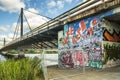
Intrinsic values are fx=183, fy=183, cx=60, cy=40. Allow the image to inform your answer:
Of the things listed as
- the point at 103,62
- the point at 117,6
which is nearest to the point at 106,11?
the point at 117,6

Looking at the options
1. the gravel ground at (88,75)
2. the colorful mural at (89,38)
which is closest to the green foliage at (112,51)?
the colorful mural at (89,38)

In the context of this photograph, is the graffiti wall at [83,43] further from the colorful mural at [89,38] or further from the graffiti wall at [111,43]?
the graffiti wall at [111,43]

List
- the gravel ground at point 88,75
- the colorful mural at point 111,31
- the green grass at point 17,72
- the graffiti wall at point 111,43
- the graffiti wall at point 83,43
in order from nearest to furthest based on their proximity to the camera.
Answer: the green grass at point 17,72, the gravel ground at point 88,75, the graffiti wall at point 111,43, the colorful mural at point 111,31, the graffiti wall at point 83,43

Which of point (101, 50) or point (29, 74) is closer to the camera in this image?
point (29, 74)

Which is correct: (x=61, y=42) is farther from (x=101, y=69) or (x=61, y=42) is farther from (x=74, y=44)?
(x=101, y=69)

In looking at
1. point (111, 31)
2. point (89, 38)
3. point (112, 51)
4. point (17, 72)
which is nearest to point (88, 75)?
point (17, 72)

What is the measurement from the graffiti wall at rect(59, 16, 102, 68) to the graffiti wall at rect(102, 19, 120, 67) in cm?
42

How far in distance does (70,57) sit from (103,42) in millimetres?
4160

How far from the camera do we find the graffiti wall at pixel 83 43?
14.4 metres

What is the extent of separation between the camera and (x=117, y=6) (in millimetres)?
12602

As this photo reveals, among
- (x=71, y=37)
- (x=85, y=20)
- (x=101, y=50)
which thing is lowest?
(x=101, y=50)

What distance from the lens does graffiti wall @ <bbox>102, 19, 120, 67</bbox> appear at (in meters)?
14.1

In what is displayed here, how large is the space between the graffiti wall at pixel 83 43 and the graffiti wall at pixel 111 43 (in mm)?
424

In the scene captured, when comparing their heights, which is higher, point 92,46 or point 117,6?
point 117,6
